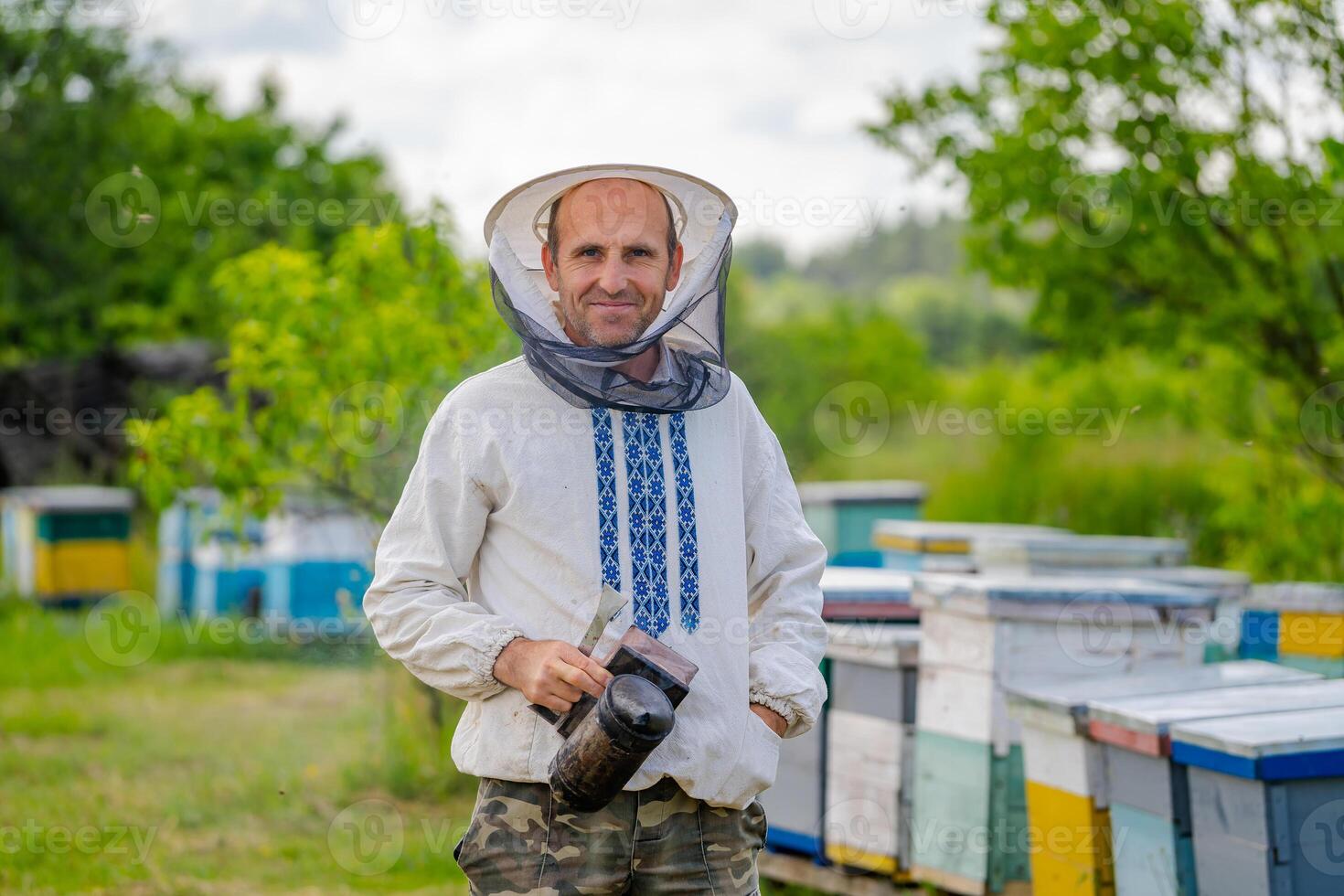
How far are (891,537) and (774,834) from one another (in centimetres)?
214

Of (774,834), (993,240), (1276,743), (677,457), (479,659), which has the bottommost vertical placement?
(774,834)

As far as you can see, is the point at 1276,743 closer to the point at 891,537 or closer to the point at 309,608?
the point at 891,537

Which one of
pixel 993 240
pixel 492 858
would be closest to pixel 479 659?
pixel 492 858

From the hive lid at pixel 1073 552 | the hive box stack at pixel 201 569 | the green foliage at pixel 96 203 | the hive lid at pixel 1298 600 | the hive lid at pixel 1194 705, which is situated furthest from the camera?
the green foliage at pixel 96 203

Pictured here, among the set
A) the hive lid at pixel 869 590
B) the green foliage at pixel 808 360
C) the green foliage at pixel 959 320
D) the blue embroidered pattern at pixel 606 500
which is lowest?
the hive lid at pixel 869 590

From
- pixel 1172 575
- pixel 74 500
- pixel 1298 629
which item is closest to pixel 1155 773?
pixel 1298 629

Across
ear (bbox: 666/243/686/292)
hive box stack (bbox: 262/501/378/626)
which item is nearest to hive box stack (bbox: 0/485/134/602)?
hive box stack (bbox: 262/501/378/626)

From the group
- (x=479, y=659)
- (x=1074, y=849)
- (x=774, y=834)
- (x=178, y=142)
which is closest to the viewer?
(x=479, y=659)

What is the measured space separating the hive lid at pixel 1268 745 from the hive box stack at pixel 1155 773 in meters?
0.08

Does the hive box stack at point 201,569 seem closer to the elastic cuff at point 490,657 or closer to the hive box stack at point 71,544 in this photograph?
the hive box stack at point 71,544

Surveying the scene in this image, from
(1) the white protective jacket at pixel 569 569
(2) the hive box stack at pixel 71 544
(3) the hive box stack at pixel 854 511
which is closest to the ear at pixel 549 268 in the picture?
(1) the white protective jacket at pixel 569 569

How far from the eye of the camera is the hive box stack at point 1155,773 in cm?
297

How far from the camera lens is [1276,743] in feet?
8.71

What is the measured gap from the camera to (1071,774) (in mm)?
3281
